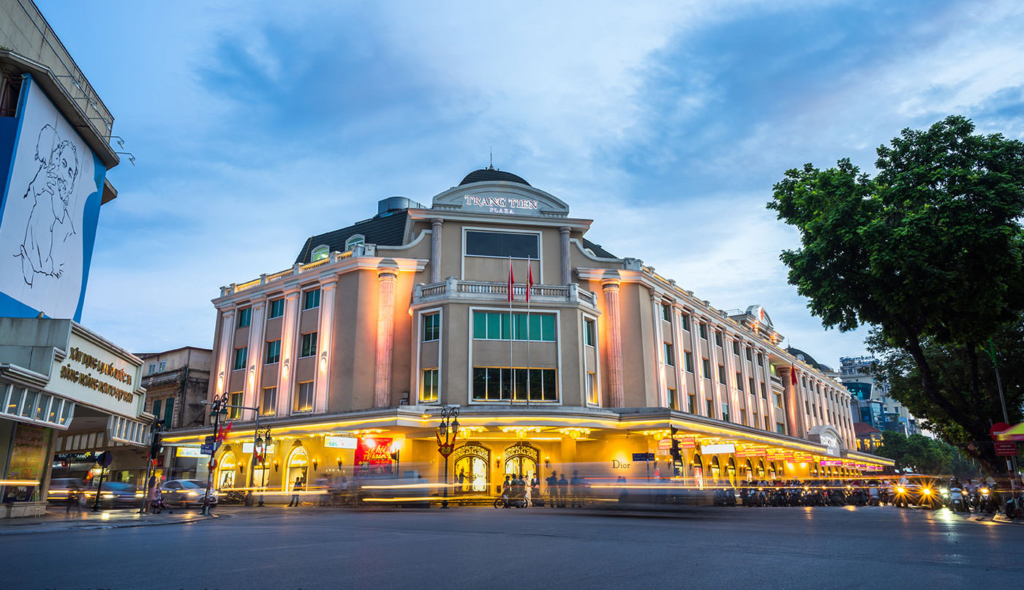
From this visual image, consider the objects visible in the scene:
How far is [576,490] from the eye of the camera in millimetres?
24906

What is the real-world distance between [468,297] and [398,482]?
40.9 feet

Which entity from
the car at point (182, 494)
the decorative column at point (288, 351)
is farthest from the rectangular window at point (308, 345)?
the car at point (182, 494)

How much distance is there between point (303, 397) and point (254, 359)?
5.43m

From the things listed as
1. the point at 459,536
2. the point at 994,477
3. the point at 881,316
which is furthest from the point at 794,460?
the point at 459,536

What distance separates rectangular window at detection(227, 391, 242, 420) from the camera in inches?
1730

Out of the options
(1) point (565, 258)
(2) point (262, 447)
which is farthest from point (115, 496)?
(1) point (565, 258)

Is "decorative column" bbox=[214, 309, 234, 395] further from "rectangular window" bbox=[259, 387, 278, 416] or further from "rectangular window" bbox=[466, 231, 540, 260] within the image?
"rectangular window" bbox=[466, 231, 540, 260]

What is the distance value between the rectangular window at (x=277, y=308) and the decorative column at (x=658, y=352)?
2503 centimetres

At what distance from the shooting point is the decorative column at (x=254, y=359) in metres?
43.6

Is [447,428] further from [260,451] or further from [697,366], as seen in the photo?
[697,366]

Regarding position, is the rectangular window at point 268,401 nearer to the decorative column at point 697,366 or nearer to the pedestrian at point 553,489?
the pedestrian at point 553,489

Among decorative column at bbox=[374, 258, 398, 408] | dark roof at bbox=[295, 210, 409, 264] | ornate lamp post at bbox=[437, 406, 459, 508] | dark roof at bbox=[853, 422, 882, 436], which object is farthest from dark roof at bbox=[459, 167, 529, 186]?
dark roof at bbox=[853, 422, 882, 436]

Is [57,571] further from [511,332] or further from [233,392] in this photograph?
[233,392]

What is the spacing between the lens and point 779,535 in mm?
13070
